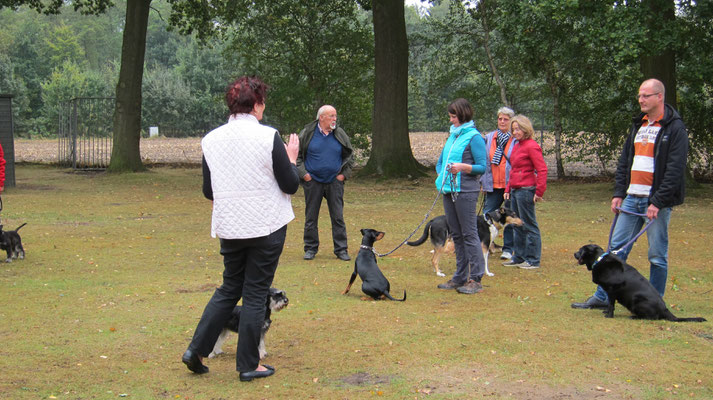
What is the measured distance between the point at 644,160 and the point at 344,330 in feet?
9.65

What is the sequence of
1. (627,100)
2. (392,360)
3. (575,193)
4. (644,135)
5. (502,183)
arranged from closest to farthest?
(392,360)
(644,135)
(502,183)
(575,193)
(627,100)

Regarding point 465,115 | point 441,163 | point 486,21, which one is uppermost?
point 486,21

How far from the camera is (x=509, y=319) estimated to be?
6.50 m

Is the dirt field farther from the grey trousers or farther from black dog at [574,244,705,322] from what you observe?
black dog at [574,244,705,322]

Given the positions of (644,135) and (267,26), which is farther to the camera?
(267,26)

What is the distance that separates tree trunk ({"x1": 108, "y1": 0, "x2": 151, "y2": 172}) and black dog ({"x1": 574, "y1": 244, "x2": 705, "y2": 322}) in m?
19.4

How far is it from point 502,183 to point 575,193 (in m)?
9.86

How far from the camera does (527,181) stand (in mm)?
8898

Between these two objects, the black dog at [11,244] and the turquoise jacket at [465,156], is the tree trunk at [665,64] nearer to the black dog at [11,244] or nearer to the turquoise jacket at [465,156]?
the turquoise jacket at [465,156]

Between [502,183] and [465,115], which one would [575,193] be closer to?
[502,183]

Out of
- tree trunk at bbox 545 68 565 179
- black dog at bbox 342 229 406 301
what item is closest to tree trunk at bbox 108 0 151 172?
tree trunk at bbox 545 68 565 179

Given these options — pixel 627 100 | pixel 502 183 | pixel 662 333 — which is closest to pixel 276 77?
pixel 627 100

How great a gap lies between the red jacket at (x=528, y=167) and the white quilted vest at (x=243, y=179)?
4877 mm

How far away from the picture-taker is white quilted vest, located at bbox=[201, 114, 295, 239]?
4.60m
